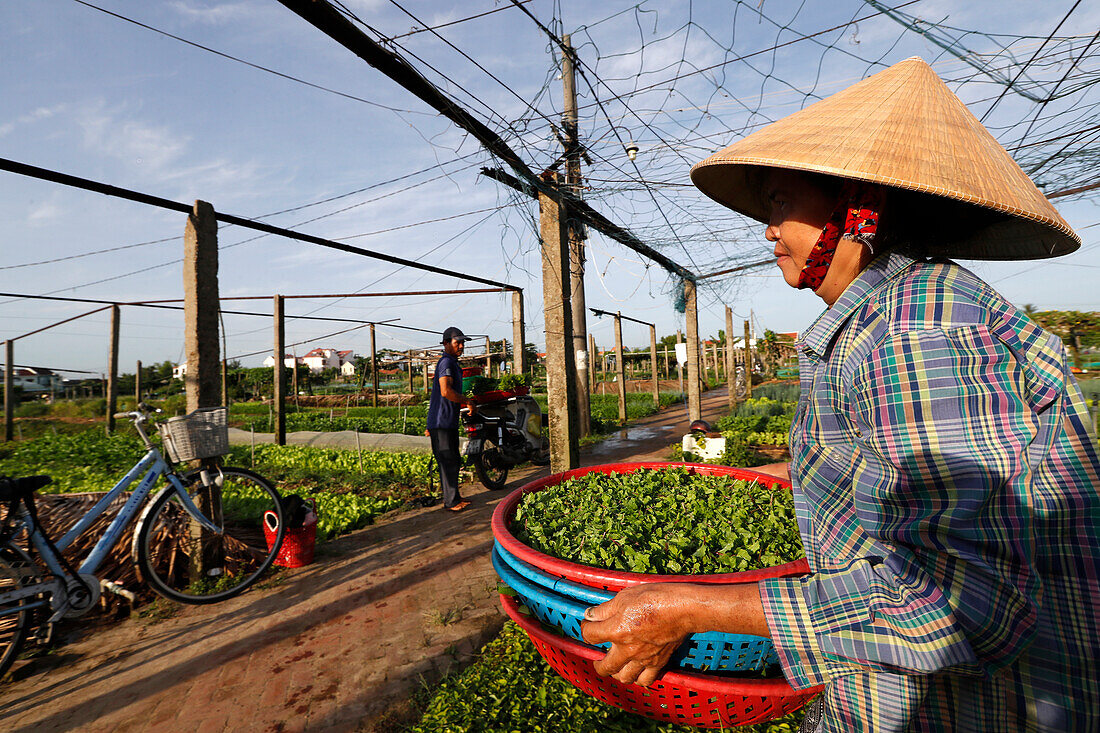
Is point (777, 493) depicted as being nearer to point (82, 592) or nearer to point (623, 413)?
point (82, 592)

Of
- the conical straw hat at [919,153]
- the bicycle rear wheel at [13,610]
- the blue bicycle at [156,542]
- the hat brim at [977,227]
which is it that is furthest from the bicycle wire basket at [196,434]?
the conical straw hat at [919,153]

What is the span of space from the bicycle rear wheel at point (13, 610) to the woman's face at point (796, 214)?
4.32 meters

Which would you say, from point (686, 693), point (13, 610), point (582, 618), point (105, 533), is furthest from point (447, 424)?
point (686, 693)

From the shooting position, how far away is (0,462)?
9039 millimetres

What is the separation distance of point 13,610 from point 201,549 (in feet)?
3.82

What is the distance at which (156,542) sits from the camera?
4023mm

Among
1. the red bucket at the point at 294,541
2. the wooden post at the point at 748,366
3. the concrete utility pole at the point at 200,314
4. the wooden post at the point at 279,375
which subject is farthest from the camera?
the wooden post at the point at 748,366

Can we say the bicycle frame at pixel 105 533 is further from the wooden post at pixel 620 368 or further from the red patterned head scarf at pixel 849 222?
the wooden post at pixel 620 368

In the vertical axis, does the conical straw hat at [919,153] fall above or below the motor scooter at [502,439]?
above

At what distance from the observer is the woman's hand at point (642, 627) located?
3.55 ft

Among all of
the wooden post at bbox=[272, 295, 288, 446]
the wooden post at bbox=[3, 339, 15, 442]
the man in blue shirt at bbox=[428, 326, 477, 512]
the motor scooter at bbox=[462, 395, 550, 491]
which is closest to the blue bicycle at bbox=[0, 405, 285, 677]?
the man in blue shirt at bbox=[428, 326, 477, 512]

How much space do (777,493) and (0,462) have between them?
1288 centimetres

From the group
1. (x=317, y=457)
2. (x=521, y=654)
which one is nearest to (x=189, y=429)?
(x=521, y=654)

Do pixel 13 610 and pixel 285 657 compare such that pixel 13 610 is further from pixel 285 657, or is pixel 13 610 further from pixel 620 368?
pixel 620 368
